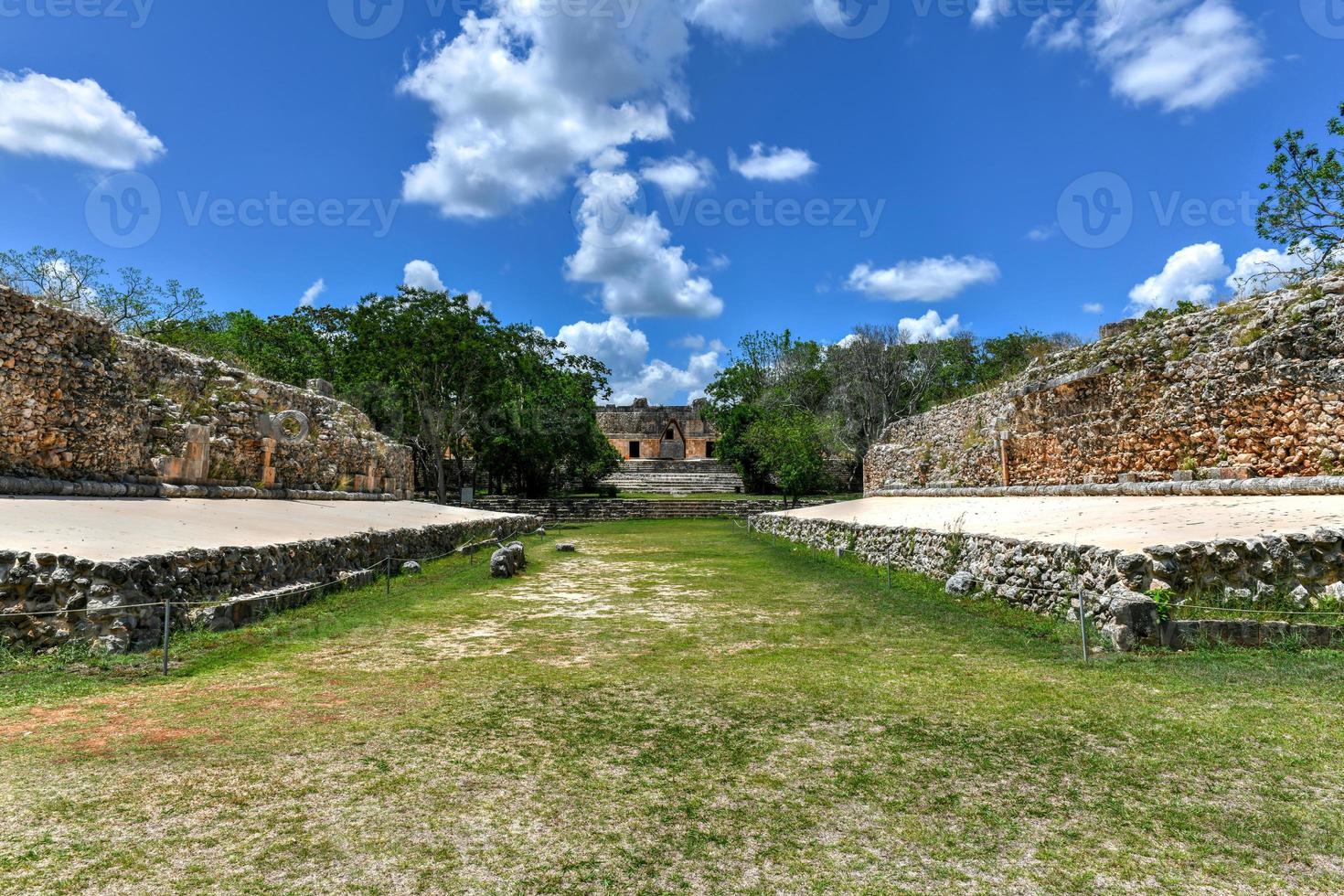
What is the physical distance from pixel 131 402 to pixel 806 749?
1062 centimetres

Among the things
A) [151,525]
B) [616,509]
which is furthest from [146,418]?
[616,509]

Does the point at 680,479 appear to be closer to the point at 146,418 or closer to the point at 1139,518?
the point at 146,418

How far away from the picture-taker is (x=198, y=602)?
5.77 meters

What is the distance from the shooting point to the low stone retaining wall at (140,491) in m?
7.75

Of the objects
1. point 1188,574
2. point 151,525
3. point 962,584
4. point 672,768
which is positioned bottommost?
point 672,768

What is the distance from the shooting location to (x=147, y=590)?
532 centimetres

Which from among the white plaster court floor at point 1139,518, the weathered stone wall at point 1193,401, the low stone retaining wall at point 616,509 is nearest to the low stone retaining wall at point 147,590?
the white plaster court floor at point 1139,518

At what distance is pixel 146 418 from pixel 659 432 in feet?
142

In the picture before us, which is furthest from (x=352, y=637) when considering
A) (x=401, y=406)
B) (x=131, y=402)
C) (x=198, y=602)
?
(x=401, y=406)

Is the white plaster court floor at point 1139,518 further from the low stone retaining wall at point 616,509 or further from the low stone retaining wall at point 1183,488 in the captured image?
the low stone retaining wall at point 616,509

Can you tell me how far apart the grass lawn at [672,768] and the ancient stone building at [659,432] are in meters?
46.2

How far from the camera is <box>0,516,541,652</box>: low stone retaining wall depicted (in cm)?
467

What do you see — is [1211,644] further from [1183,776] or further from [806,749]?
[806,749]

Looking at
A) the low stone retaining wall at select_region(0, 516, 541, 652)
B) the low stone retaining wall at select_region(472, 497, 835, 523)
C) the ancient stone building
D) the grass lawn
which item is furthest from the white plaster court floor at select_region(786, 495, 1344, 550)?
the ancient stone building
